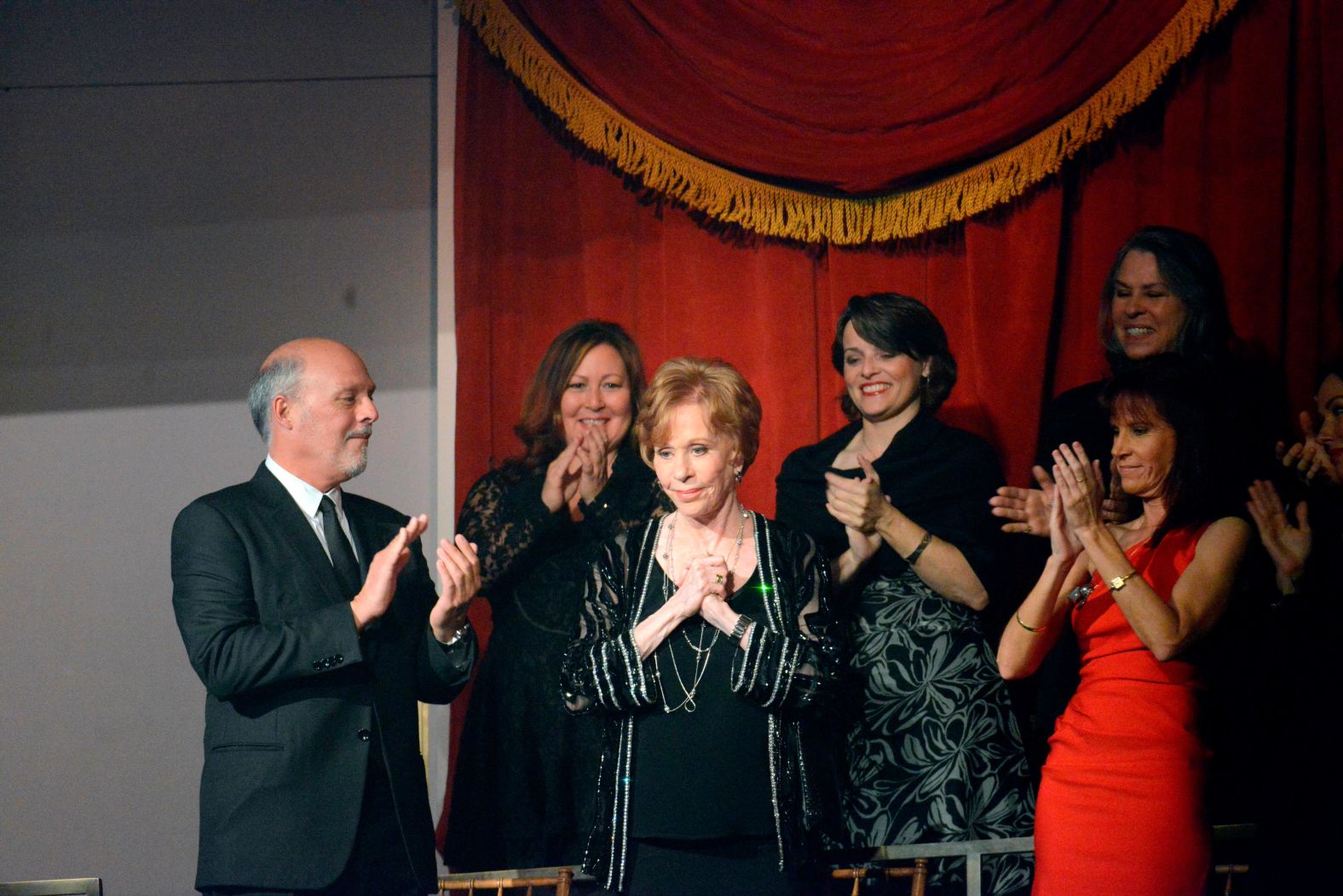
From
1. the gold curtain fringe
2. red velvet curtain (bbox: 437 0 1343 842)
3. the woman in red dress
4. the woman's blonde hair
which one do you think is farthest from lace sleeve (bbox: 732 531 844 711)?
the gold curtain fringe

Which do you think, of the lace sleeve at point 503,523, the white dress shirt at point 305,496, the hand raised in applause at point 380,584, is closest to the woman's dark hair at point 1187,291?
the lace sleeve at point 503,523

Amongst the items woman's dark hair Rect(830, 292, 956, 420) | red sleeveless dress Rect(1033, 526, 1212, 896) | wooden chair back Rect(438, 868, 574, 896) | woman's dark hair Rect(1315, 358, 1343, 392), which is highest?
woman's dark hair Rect(830, 292, 956, 420)

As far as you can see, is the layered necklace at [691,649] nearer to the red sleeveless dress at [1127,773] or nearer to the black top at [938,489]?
the black top at [938,489]

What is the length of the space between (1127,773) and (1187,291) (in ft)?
4.16

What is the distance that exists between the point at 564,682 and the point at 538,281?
4.12ft

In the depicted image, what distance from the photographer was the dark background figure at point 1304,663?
10.0 ft

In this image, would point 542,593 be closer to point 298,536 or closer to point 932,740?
point 298,536

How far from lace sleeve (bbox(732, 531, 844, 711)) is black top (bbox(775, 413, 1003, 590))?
1.20 ft

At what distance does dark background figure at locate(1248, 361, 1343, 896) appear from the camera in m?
3.06

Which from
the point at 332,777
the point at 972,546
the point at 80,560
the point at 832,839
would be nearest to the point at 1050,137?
the point at 972,546

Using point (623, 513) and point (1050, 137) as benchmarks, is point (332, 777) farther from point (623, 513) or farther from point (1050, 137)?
point (1050, 137)

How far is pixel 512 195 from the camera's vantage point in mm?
3703

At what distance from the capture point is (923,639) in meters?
3.16

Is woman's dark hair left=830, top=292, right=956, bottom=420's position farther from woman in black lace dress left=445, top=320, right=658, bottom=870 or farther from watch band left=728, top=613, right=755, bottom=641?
watch band left=728, top=613, right=755, bottom=641
